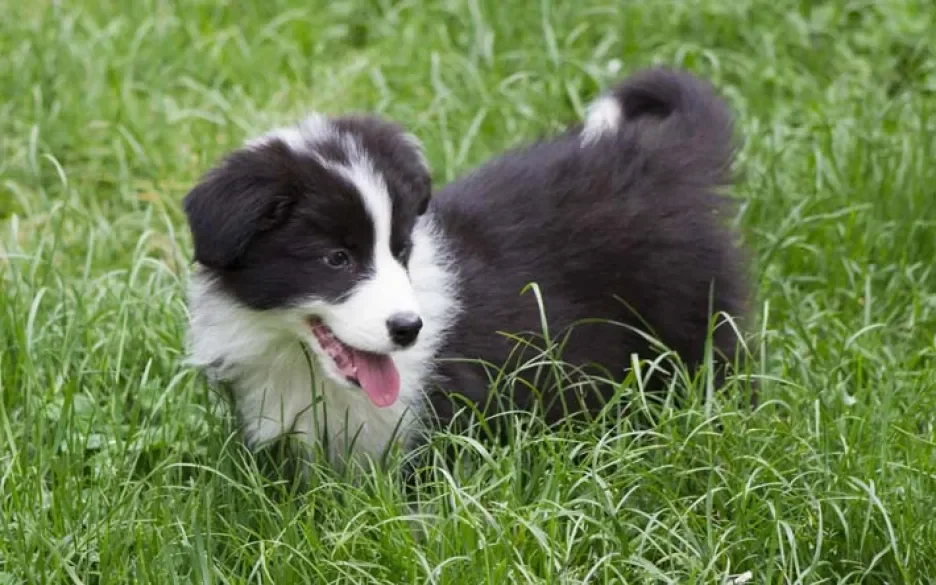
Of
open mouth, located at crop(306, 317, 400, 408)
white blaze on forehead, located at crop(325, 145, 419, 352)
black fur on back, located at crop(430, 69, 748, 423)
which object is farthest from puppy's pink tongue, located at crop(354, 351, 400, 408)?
black fur on back, located at crop(430, 69, 748, 423)

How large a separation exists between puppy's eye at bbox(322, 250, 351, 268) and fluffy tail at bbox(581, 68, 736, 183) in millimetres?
1076

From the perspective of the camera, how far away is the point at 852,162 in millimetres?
5812

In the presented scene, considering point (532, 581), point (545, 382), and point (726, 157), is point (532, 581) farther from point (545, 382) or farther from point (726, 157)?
point (726, 157)

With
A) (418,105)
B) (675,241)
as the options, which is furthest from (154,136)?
(675,241)

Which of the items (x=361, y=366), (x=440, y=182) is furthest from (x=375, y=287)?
(x=440, y=182)

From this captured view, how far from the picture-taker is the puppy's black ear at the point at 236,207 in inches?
153

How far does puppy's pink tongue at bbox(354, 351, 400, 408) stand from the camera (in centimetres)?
399

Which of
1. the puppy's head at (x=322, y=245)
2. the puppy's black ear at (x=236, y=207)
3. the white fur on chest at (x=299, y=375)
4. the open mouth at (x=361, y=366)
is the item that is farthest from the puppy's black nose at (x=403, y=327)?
the puppy's black ear at (x=236, y=207)

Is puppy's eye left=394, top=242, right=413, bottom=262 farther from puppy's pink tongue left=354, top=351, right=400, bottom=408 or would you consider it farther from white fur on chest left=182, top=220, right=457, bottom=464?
puppy's pink tongue left=354, top=351, right=400, bottom=408

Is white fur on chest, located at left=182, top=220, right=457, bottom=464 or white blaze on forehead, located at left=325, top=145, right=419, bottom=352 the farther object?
white fur on chest, located at left=182, top=220, right=457, bottom=464

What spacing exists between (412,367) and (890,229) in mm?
2124

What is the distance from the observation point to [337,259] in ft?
12.9

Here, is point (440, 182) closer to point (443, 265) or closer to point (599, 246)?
point (599, 246)

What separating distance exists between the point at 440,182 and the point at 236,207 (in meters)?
2.04
